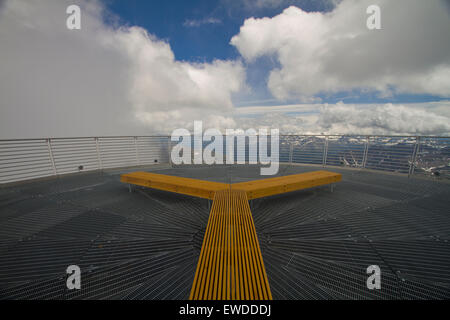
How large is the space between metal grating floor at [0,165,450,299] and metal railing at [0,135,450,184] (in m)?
1.61

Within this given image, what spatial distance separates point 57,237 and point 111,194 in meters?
1.91

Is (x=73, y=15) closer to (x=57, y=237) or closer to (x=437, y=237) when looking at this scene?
(x=57, y=237)

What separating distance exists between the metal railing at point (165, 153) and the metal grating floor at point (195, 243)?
161cm

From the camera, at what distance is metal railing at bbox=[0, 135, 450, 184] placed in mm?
5332

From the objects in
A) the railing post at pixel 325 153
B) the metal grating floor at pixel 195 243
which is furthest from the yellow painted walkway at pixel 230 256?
the railing post at pixel 325 153

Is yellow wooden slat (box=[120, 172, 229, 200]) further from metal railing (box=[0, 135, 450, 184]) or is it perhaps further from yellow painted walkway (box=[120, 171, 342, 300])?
metal railing (box=[0, 135, 450, 184])

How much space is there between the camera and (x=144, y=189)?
16.1 ft

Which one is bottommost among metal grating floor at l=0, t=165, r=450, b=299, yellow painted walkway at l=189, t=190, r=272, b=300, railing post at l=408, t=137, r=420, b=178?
metal grating floor at l=0, t=165, r=450, b=299

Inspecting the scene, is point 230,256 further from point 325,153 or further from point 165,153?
point 165,153

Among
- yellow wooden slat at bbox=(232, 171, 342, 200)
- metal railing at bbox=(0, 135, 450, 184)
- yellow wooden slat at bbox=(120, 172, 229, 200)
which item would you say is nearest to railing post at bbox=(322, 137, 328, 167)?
metal railing at bbox=(0, 135, 450, 184)

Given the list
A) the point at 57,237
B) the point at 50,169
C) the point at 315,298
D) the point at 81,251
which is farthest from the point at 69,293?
the point at 50,169

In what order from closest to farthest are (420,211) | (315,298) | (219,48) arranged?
(315,298)
(420,211)
(219,48)

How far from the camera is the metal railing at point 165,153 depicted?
5.33m

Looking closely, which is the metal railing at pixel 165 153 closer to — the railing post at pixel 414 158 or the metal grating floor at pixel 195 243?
the railing post at pixel 414 158
